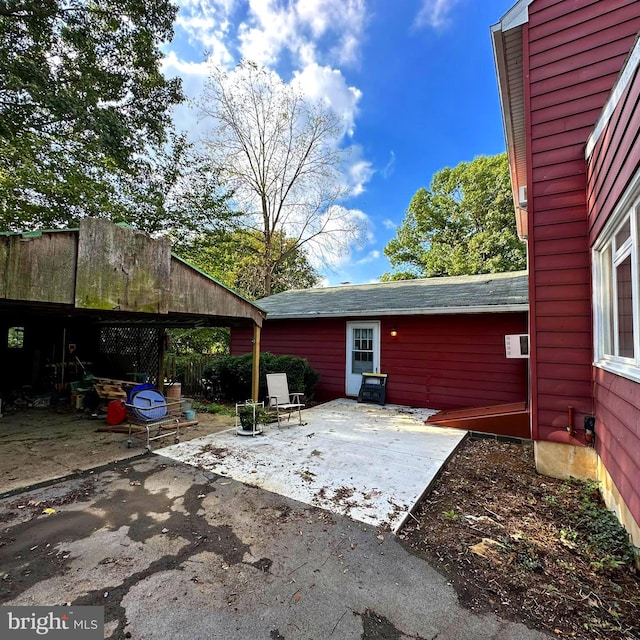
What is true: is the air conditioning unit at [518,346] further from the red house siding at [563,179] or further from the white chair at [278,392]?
the white chair at [278,392]

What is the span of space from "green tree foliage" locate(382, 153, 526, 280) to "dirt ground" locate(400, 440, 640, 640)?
16.9m

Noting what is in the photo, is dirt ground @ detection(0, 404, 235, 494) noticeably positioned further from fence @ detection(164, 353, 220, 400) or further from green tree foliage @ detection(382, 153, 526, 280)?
green tree foliage @ detection(382, 153, 526, 280)

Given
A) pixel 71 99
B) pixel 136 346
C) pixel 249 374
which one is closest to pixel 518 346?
pixel 249 374

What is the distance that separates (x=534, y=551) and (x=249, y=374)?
6257 mm

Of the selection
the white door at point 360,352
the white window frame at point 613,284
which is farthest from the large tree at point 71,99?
the white window frame at point 613,284

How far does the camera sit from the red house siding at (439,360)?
6.57m

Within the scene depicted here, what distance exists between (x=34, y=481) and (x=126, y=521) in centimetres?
158

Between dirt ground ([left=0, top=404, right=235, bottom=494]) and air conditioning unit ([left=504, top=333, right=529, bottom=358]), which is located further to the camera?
air conditioning unit ([left=504, top=333, right=529, bottom=358])

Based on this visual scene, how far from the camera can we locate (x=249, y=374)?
7.73 m

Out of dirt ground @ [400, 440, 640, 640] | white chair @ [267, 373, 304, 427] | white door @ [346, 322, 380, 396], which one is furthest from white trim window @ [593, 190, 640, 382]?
white door @ [346, 322, 380, 396]

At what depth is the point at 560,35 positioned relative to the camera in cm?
391

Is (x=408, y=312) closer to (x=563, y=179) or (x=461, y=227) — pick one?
(x=563, y=179)

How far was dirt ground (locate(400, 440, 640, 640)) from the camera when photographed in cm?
185

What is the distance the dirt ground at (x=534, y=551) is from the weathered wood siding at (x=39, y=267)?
12.0 feet
